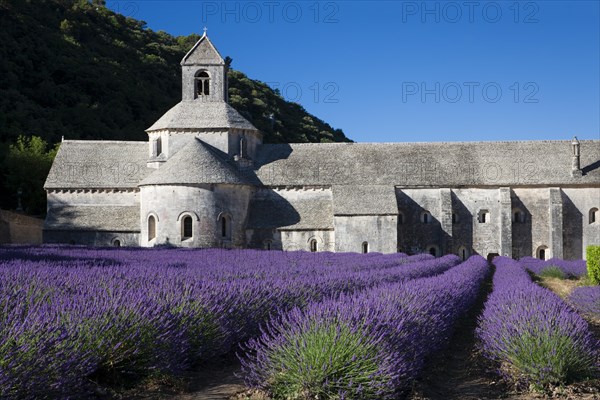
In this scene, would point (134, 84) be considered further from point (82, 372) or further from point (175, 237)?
point (82, 372)

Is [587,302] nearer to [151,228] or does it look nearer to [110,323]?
[110,323]

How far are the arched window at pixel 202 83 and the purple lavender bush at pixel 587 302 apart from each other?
30202 mm

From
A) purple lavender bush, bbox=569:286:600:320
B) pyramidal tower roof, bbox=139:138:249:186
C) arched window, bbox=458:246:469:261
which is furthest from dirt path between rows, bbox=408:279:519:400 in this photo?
arched window, bbox=458:246:469:261

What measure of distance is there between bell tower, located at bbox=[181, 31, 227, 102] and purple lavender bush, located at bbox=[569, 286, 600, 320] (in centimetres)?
2951

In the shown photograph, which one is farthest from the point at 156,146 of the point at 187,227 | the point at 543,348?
the point at 543,348

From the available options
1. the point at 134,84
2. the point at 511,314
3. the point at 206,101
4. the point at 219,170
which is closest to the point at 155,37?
the point at 134,84

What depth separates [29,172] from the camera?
4462 cm

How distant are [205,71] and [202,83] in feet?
2.64

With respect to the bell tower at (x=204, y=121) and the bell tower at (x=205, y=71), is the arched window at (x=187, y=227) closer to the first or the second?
the bell tower at (x=204, y=121)

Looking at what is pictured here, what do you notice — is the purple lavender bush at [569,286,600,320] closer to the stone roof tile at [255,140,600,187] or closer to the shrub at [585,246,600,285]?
the shrub at [585,246,600,285]

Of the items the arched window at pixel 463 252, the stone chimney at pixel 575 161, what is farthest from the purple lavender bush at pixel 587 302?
the stone chimney at pixel 575 161

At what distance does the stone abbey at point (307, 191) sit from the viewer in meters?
36.7

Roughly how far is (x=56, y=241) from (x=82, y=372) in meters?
33.7

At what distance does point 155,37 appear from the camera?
330 ft
